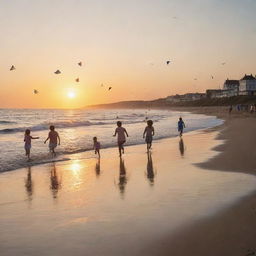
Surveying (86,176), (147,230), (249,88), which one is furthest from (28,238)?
(249,88)

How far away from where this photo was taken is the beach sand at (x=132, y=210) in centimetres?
575

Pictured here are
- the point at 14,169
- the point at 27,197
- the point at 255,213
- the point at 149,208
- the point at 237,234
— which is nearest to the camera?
the point at 237,234

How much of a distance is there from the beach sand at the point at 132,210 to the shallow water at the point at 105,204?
0.02 meters

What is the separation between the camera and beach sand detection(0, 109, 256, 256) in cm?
575

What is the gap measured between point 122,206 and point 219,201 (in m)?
2.14

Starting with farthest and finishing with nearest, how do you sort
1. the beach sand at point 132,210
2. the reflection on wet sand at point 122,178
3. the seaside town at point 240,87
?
the seaside town at point 240,87 → the reflection on wet sand at point 122,178 → the beach sand at point 132,210

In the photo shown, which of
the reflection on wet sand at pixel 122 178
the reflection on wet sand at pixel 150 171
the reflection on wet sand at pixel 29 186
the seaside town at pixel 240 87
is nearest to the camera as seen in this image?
the reflection on wet sand at pixel 29 186

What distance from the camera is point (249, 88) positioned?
140 m

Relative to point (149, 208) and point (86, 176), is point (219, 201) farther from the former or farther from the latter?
point (86, 176)

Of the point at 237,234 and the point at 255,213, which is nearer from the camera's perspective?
the point at 237,234

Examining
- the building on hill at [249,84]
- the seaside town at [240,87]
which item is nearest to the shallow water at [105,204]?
the seaside town at [240,87]

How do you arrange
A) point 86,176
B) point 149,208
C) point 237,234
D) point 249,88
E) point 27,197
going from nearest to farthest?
point 237,234 < point 149,208 < point 27,197 < point 86,176 < point 249,88

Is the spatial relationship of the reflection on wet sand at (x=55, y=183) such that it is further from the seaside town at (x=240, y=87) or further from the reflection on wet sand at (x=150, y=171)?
the seaside town at (x=240, y=87)

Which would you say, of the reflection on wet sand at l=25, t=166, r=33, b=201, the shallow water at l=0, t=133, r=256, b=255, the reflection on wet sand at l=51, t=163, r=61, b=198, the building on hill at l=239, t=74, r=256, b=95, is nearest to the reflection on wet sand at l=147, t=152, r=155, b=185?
the shallow water at l=0, t=133, r=256, b=255
